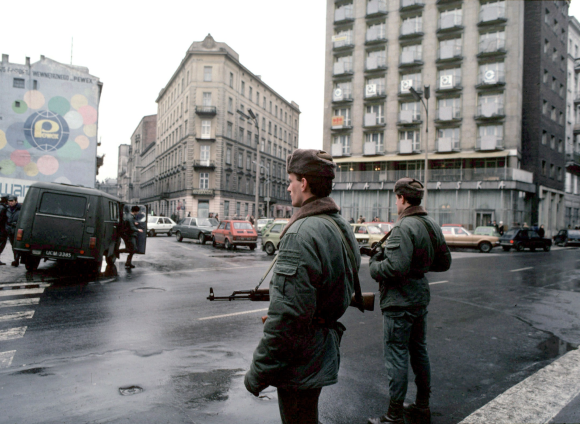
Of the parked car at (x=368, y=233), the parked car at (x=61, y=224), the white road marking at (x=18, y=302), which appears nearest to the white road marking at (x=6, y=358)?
the white road marking at (x=18, y=302)

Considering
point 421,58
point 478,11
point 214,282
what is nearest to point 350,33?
point 421,58

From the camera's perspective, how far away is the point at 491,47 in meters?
37.9

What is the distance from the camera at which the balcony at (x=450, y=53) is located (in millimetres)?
39094

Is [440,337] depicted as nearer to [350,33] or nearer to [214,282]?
[214,282]

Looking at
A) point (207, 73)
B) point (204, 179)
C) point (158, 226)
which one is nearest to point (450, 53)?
point (207, 73)

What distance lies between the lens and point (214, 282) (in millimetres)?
10367

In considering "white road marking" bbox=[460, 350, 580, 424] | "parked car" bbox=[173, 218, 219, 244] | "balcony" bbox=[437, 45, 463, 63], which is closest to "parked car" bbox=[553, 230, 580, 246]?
"balcony" bbox=[437, 45, 463, 63]

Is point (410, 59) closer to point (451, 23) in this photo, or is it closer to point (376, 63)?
point (376, 63)

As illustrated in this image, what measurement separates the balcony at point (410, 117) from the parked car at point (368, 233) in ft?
73.2

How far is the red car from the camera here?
22.1 m

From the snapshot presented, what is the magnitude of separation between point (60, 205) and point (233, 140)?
4753cm

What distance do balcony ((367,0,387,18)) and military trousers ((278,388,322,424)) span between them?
151 feet

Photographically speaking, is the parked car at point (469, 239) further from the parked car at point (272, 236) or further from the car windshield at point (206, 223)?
the car windshield at point (206, 223)

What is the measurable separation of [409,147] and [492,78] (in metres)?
9.23
